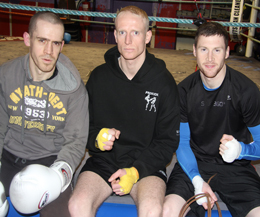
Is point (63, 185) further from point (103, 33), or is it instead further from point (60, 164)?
point (103, 33)

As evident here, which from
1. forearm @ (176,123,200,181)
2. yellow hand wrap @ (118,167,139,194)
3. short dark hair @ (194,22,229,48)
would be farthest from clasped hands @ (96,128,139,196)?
short dark hair @ (194,22,229,48)

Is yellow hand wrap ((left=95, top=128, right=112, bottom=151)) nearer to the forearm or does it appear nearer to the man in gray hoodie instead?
the man in gray hoodie

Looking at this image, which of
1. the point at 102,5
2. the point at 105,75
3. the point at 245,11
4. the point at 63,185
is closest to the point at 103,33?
the point at 102,5

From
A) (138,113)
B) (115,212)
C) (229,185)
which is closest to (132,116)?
(138,113)

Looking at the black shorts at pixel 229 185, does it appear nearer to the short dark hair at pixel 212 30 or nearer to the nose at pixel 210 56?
the nose at pixel 210 56

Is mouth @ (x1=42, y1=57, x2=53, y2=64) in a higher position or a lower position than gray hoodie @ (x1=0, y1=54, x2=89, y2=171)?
higher

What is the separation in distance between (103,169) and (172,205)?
18.5 inches

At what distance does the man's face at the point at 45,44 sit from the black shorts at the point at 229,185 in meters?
1.05

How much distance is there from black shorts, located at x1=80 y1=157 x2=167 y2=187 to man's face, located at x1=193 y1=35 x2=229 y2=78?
680mm

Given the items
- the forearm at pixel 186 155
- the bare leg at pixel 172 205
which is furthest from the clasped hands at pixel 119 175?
the forearm at pixel 186 155

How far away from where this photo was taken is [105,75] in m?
1.71

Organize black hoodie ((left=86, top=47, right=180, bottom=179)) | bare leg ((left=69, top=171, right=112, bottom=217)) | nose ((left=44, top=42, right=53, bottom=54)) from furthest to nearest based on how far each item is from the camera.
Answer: black hoodie ((left=86, top=47, right=180, bottom=179))
nose ((left=44, top=42, right=53, bottom=54))
bare leg ((left=69, top=171, right=112, bottom=217))

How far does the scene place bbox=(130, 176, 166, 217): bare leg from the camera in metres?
→ 1.35

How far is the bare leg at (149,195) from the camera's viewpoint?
1.35 meters
